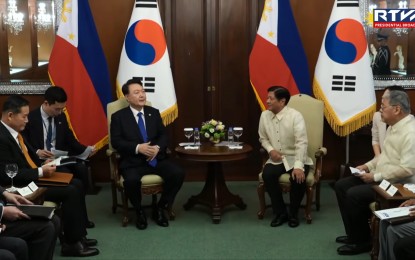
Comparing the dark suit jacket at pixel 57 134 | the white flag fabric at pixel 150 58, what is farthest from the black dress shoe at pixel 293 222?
the dark suit jacket at pixel 57 134

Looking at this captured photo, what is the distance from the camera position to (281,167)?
4.30 meters

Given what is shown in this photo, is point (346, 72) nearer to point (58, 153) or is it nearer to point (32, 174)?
point (58, 153)

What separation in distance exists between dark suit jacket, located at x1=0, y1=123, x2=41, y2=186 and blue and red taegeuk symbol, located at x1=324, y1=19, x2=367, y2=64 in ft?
10.6

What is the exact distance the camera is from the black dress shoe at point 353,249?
11.8 ft

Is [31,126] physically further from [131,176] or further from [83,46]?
[83,46]

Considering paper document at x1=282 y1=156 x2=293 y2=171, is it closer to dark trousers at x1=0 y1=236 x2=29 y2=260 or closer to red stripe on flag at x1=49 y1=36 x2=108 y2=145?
red stripe on flag at x1=49 y1=36 x2=108 y2=145

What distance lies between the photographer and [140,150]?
4.24m

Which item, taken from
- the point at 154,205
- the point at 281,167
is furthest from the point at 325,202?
the point at 154,205

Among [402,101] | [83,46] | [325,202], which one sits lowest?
[325,202]

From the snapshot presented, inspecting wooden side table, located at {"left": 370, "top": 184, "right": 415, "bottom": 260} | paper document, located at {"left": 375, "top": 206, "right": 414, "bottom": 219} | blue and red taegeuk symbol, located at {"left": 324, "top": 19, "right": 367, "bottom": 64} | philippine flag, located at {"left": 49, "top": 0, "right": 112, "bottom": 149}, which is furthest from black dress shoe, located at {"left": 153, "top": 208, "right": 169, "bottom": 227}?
blue and red taegeuk symbol, located at {"left": 324, "top": 19, "right": 367, "bottom": 64}

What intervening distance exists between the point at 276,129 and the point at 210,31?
5.46 feet

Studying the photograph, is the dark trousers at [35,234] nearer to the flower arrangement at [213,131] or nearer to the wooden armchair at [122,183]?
the wooden armchair at [122,183]

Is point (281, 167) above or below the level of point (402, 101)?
below

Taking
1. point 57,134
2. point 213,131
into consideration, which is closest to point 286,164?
point 213,131
